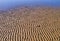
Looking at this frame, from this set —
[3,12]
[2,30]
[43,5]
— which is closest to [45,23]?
[2,30]

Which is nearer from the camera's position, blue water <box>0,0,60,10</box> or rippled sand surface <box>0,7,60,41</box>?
rippled sand surface <box>0,7,60,41</box>

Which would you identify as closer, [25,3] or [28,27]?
[28,27]

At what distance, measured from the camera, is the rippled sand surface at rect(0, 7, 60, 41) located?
6699mm

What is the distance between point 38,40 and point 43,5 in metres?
6.93

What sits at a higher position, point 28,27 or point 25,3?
point 28,27

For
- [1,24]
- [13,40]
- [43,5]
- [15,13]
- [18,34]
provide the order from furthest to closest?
1. [43,5]
2. [15,13]
3. [1,24]
4. [18,34]
5. [13,40]

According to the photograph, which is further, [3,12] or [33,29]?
[3,12]

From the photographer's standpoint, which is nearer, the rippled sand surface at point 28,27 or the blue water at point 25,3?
the rippled sand surface at point 28,27

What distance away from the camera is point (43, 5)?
12.9 meters

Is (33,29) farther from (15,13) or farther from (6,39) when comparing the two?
(15,13)

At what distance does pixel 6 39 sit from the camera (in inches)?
257

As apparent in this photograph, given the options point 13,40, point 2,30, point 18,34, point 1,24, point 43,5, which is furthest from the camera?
point 43,5

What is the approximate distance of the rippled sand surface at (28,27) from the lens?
6.70 m

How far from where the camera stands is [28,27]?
791 cm
